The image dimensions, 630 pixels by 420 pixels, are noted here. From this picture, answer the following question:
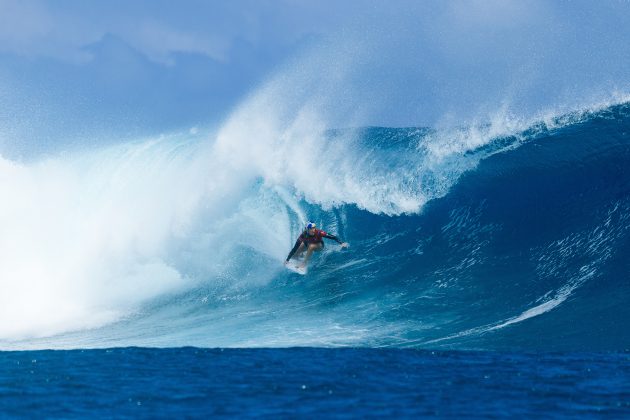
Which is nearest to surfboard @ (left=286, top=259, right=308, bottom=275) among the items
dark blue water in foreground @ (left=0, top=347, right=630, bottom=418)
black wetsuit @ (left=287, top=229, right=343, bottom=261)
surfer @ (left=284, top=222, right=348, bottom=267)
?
surfer @ (left=284, top=222, right=348, bottom=267)

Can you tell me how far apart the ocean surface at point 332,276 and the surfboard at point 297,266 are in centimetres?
18

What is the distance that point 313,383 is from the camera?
6.96 meters

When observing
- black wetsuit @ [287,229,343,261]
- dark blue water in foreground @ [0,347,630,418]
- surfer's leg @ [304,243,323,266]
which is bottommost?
dark blue water in foreground @ [0,347,630,418]

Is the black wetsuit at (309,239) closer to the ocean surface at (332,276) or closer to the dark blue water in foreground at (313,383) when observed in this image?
the ocean surface at (332,276)

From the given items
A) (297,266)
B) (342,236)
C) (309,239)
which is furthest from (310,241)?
(342,236)

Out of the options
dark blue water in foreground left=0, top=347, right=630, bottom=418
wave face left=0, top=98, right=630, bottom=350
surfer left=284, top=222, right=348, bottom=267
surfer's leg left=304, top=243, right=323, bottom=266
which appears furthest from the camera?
surfer's leg left=304, top=243, right=323, bottom=266

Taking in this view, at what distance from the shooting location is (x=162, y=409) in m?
6.07

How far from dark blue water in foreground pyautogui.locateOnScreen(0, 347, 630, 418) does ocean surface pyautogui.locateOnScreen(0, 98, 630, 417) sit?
0.13 feet

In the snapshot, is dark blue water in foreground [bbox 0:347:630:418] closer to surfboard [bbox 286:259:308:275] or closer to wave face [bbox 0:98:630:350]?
wave face [bbox 0:98:630:350]

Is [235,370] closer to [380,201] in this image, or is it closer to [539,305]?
[539,305]

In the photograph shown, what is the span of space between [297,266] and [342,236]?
5.87 ft

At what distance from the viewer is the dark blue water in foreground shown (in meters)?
6.01

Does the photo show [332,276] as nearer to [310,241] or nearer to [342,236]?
[310,241]

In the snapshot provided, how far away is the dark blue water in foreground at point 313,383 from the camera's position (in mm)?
6012
